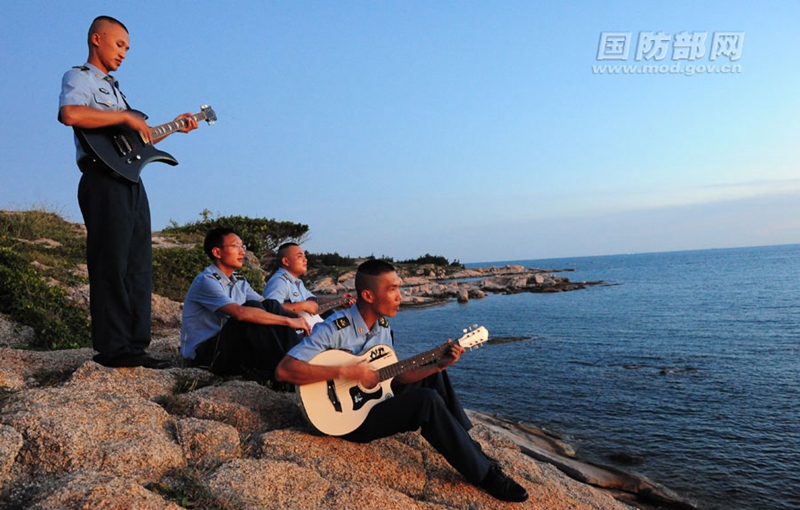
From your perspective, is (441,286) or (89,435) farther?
(441,286)

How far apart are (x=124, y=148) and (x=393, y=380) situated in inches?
118

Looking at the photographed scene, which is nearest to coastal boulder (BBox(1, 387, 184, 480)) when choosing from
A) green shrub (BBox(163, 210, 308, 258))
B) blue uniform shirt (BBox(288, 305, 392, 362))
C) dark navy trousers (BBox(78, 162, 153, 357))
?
dark navy trousers (BBox(78, 162, 153, 357))

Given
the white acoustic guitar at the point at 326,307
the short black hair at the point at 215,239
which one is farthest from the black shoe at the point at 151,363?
the white acoustic guitar at the point at 326,307

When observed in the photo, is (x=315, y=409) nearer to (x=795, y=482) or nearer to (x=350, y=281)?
(x=795, y=482)

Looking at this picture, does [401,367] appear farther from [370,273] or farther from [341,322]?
[370,273]

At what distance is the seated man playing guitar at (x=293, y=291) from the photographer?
6.34 m

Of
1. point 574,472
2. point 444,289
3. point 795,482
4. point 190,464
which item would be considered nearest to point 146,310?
A: point 190,464

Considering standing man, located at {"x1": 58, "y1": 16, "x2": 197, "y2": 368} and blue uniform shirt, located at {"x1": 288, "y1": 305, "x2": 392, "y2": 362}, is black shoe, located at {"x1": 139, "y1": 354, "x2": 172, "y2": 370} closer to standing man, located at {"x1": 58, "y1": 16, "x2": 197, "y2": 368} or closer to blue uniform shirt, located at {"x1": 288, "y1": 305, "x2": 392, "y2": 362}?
standing man, located at {"x1": 58, "y1": 16, "x2": 197, "y2": 368}

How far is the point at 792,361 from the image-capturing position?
16.3 metres

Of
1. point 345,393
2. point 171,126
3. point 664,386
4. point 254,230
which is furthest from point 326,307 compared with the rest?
point 254,230

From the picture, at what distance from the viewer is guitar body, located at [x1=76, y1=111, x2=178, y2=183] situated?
4258 mm

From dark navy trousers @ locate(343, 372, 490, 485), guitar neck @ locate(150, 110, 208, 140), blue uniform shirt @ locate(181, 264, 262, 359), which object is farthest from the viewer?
blue uniform shirt @ locate(181, 264, 262, 359)

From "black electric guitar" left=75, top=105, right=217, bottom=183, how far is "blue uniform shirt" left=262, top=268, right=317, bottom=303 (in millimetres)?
2127

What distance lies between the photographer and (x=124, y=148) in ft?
14.7
